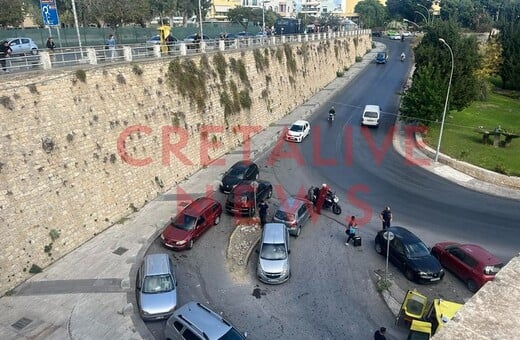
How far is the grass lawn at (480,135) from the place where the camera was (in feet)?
91.5

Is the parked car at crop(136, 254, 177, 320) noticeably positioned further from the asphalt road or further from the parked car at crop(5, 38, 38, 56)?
the parked car at crop(5, 38, 38, 56)

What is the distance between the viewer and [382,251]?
18094 mm

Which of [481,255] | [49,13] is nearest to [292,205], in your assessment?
[481,255]

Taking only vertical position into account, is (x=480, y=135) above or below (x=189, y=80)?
below

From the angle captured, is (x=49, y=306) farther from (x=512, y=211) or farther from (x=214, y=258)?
(x=512, y=211)

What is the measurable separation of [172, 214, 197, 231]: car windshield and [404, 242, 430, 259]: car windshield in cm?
945

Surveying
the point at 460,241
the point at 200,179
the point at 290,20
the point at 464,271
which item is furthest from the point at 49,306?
the point at 290,20

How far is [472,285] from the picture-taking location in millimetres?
15688

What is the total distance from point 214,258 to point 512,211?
1649 centimetres

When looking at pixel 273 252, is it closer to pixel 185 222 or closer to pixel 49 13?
pixel 185 222

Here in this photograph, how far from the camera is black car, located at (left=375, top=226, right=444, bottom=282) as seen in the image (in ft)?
52.4

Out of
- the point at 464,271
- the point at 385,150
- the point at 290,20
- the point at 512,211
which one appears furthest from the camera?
the point at 290,20

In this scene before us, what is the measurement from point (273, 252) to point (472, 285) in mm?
7964

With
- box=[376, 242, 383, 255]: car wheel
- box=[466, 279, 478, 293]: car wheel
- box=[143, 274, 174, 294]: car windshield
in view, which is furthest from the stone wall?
box=[466, 279, 478, 293]: car wheel
